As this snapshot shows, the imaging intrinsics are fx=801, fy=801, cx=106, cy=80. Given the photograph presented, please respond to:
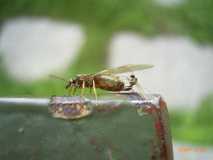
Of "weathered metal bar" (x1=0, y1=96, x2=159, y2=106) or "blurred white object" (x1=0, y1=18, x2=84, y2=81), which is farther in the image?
"blurred white object" (x1=0, y1=18, x2=84, y2=81)

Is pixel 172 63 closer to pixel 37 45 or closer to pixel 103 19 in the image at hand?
pixel 103 19

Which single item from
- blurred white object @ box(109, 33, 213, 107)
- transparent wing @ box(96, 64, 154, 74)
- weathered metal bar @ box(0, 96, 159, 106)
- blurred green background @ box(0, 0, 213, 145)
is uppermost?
weathered metal bar @ box(0, 96, 159, 106)

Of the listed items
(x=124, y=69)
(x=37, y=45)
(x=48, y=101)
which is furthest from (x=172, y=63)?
(x=48, y=101)

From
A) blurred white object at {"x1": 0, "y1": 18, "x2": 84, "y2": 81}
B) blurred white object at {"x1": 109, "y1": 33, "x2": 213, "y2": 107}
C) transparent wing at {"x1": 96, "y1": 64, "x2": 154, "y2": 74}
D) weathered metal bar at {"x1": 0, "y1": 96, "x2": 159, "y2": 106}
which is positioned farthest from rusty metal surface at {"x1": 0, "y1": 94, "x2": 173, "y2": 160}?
blurred white object at {"x1": 0, "y1": 18, "x2": 84, "y2": 81}

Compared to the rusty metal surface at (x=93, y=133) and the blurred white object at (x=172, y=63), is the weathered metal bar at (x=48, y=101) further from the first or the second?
the blurred white object at (x=172, y=63)

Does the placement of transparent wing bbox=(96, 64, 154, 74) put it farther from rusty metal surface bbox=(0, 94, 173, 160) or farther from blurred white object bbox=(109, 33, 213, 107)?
blurred white object bbox=(109, 33, 213, 107)


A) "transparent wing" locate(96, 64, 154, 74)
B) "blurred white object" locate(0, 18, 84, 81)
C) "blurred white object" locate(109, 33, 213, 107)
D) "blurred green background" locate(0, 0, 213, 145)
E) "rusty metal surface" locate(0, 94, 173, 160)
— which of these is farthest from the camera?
"blurred white object" locate(0, 18, 84, 81)

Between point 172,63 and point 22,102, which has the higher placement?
point 22,102
